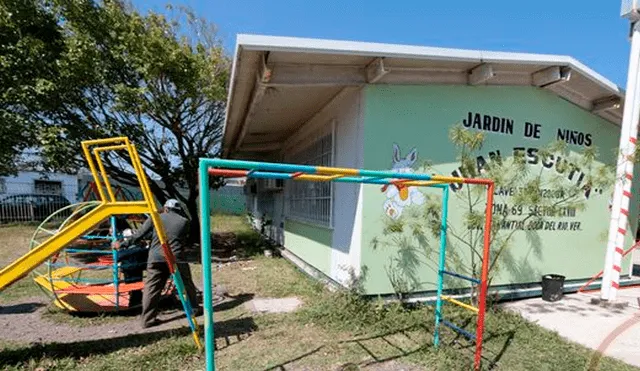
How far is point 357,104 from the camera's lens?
532cm

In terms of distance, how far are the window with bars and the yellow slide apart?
3.67 m

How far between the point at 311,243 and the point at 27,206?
18025 mm

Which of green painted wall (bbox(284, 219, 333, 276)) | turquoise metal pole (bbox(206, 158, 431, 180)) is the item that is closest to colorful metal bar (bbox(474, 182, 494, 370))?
turquoise metal pole (bbox(206, 158, 431, 180))

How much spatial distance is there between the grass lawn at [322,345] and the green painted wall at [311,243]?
104 centimetres

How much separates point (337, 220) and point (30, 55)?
738 cm

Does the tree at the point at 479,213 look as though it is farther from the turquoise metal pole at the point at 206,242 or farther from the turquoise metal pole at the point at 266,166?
the turquoise metal pole at the point at 206,242

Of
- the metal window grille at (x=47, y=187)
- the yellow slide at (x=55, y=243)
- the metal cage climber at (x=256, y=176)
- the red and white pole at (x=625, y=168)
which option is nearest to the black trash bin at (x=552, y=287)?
the red and white pole at (x=625, y=168)

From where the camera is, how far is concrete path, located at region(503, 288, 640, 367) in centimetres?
433

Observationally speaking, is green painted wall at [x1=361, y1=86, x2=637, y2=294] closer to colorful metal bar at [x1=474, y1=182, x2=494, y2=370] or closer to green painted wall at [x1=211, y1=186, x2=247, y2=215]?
colorful metal bar at [x1=474, y1=182, x2=494, y2=370]

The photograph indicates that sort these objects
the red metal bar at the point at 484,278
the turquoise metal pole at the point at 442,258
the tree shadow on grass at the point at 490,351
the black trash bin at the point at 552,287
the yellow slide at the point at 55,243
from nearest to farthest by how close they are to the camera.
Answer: the yellow slide at the point at 55,243 < the red metal bar at the point at 484,278 < the tree shadow on grass at the point at 490,351 < the turquoise metal pole at the point at 442,258 < the black trash bin at the point at 552,287

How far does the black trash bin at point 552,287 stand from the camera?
20.0 feet

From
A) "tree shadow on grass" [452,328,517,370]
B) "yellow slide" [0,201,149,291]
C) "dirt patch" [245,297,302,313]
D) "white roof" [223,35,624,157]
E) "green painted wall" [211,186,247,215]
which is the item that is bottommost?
"green painted wall" [211,186,247,215]

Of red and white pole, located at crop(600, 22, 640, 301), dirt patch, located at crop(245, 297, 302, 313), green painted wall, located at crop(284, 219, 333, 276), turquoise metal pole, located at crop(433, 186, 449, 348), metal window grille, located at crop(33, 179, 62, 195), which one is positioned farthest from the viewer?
metal window grille, located at crop(33, 179, 62, 195)

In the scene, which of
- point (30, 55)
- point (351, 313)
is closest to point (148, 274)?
point (351, 313)
